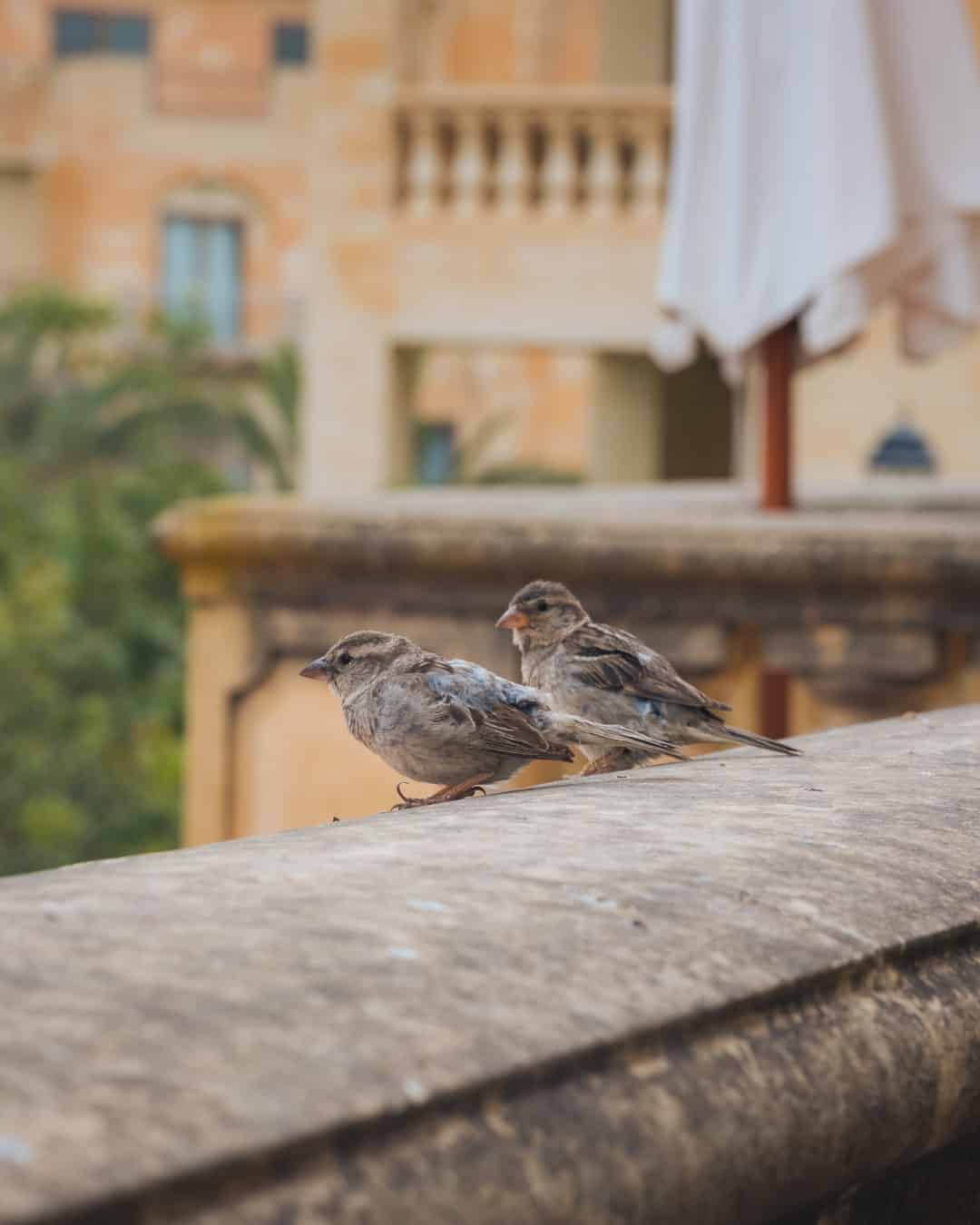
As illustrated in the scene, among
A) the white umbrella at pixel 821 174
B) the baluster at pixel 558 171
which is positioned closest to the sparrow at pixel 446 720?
the white umbrella at pixel 821 174

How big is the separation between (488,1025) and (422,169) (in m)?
13.7

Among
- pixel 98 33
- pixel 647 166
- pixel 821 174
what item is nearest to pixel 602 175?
pixel 647 166

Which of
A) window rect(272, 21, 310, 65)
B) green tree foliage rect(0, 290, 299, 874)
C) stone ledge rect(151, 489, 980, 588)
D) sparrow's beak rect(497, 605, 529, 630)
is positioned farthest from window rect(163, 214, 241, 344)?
sparrow's beak rect(497, 605, 529, 630)

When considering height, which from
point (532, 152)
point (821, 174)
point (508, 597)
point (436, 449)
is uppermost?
point (532, 152)

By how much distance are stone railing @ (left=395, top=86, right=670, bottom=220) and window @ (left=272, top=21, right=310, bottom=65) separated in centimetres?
3316

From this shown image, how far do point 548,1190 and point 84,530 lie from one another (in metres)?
29.2

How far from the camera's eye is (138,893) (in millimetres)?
1419

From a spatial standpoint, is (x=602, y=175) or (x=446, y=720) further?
(x=602, y=175)

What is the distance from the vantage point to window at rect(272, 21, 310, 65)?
47.1 metres

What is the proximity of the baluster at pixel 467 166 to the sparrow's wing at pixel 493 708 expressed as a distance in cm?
1135

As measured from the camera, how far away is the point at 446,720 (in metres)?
2.69

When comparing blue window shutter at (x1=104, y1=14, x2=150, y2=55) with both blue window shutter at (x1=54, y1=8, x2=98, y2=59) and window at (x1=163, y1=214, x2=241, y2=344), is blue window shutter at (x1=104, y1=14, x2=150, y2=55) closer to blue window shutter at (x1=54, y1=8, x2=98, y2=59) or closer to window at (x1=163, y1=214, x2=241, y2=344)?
blue window shutter at (x1=54, y1=8, x2=98, y2=59)

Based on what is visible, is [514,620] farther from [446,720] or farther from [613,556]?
[613,556]

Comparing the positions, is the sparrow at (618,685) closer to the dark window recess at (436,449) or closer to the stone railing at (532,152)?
the stone railing at (532,152)
